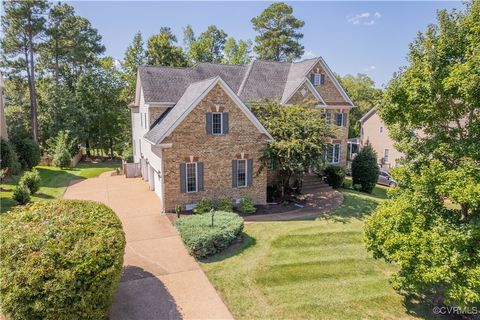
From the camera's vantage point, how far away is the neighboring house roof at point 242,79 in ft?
74.9

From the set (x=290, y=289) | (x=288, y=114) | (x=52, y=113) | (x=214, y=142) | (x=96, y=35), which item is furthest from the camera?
(x=96, y=35)

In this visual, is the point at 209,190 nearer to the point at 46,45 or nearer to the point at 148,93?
the point at 148,93

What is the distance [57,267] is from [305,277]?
8.07 metres

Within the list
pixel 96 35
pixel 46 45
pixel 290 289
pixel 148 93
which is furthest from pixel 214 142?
pixel 96 35

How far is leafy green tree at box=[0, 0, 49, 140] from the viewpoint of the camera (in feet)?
98.1

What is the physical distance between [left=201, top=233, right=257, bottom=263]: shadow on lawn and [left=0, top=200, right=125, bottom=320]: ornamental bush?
15.5 feet

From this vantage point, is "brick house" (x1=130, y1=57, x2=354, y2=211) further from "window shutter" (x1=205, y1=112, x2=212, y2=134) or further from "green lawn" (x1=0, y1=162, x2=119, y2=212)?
"green lawn" (x1=0, y1=162, x2=119, y2=212)

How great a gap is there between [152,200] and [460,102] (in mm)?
17229

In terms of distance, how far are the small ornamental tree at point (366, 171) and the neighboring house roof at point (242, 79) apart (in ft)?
16.6

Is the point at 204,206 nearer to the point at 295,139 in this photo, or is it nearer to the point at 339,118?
the point at 295,139

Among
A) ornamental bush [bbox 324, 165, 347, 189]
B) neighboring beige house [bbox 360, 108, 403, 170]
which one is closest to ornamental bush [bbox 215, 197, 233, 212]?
ornamental bush [bbox 324, 165, 347, 189]

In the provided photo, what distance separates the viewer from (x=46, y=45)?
36406mm

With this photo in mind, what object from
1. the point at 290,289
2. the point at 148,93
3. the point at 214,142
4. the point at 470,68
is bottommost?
the point at 290,289

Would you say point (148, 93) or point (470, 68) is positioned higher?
point (148, 93)
